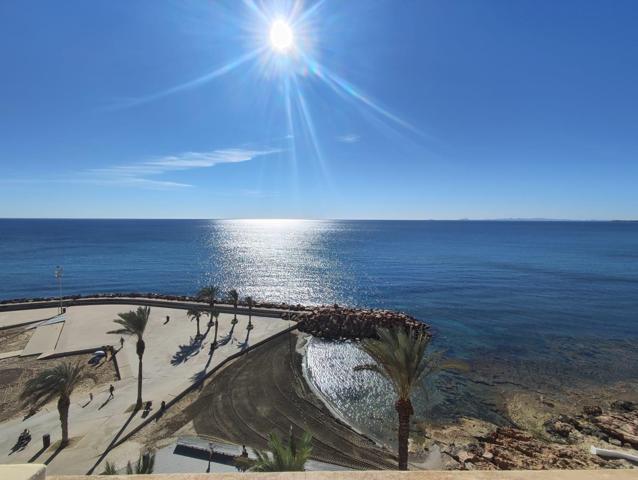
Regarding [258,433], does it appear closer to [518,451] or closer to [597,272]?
[518,451]

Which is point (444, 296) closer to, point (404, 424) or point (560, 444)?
point (560, 444)

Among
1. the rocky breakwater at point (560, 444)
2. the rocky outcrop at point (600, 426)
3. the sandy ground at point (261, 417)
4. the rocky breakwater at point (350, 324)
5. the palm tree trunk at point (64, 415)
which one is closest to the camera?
the rocky breakwater at point (560, 444)

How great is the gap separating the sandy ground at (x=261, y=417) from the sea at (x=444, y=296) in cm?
231

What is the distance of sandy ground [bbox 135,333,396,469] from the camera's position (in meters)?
23.0

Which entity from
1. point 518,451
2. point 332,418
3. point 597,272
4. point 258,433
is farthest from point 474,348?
point 597,272

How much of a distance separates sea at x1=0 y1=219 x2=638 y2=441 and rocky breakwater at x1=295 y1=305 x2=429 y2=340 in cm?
275

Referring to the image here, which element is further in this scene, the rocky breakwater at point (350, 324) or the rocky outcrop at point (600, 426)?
the rocky breakwater at point (350, 324)

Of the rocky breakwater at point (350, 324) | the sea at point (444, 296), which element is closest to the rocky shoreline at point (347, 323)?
the rocky breakwater at point (350, 324)

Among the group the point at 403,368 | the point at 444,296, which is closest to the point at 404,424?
the point at 403,368

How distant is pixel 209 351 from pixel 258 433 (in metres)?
15.6

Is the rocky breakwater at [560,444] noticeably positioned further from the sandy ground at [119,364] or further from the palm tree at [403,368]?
the sandy ground at [119,364]

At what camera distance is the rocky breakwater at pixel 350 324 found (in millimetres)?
46219

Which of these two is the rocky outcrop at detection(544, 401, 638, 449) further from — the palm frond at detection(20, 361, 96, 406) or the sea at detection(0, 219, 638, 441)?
the palm frond at detection(20, 361, 96, 406)

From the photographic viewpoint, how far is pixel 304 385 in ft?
105
